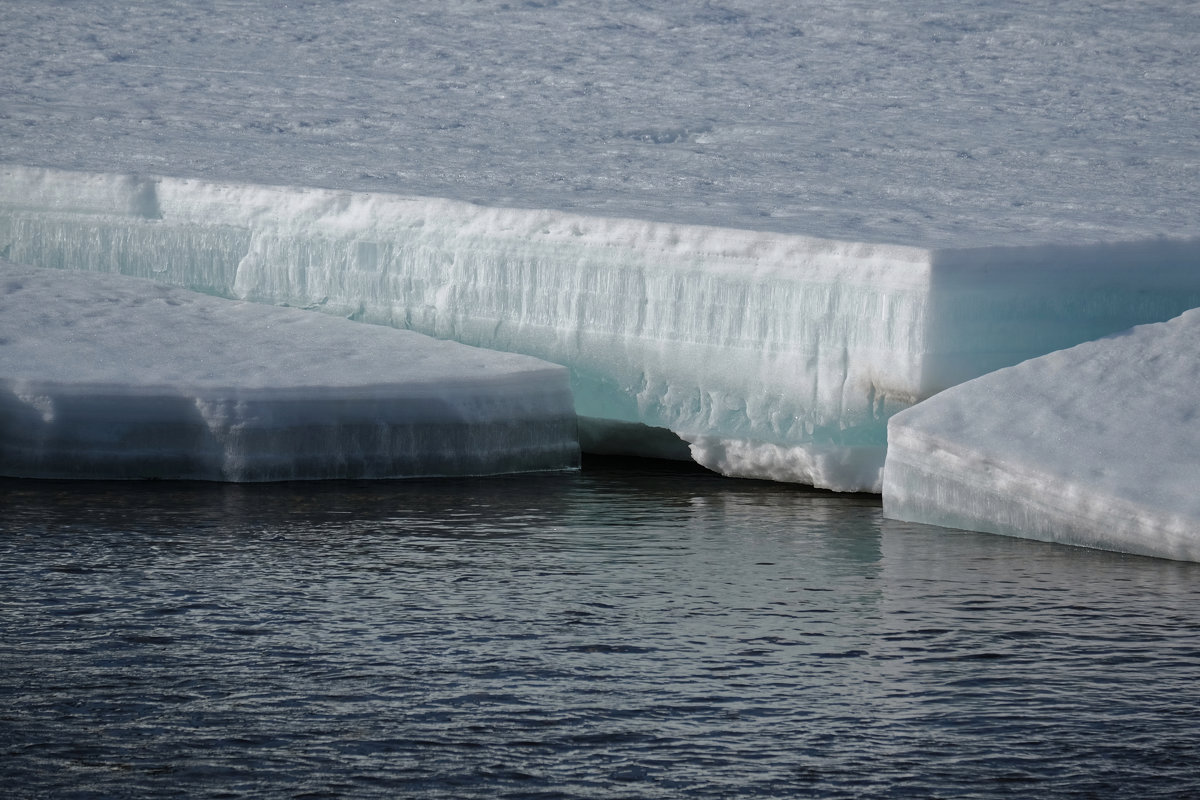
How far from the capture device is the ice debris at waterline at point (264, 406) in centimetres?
604

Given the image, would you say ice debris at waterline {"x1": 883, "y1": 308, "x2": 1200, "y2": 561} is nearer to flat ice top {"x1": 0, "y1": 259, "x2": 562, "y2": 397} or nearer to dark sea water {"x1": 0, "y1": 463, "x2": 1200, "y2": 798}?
dark sea water {"x1": 0, "y1": 463, "x2": 1200, "y2": 798}

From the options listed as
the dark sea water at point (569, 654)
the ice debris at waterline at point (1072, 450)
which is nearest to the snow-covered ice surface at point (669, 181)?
the ice debris at waterline at point (1072, 450)

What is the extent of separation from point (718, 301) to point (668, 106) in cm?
300

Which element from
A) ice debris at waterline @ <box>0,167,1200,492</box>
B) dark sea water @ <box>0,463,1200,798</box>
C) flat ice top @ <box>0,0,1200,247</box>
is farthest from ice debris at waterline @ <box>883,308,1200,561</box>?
flat ice top @ <box>0,0,1200,247</box>

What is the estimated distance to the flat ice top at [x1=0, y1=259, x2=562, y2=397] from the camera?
613 cm

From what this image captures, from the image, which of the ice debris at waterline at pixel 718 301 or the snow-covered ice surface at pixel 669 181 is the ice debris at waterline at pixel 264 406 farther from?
the snow-covered ice surface at pixel 669 181

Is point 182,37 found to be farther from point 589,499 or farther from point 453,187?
point 589,499

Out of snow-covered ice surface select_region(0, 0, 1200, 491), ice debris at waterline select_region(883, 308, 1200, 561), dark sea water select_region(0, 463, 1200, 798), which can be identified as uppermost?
snow-covered ice surface select_region(0, 0, 1200, 491)

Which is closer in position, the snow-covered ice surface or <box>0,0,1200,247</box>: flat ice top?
the snow-covered ice surface

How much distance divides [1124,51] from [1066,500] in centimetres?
537

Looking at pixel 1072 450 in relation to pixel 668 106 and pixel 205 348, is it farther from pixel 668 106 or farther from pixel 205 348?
pixel 668 106

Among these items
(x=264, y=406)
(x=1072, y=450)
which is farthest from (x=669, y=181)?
(x=1072, y=450)

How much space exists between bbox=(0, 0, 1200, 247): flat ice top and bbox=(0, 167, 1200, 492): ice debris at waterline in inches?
6.1

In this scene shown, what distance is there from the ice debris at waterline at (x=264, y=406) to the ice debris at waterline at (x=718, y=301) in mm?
312
